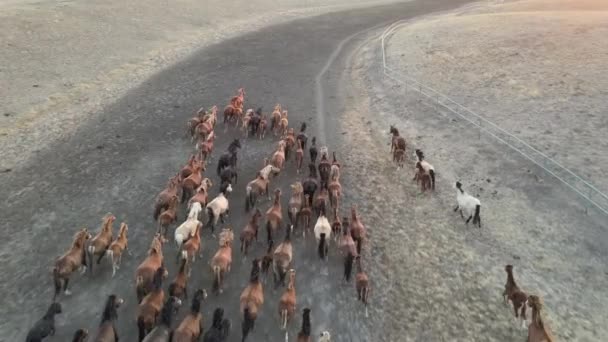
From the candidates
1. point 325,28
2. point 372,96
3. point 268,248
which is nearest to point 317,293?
point 268,248

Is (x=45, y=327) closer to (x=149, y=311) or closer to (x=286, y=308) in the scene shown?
(x=149, y=311)

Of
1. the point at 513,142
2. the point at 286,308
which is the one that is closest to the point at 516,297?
the point at 286,308

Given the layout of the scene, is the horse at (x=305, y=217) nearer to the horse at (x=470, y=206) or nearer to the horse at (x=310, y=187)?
the horse at (x=310, y=187)

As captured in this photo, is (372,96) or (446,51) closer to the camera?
(372,96)

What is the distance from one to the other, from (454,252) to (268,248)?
560cm

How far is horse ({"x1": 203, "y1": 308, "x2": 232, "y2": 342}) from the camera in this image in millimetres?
10367

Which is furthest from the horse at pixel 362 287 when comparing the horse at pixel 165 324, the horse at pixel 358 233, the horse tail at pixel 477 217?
the horse tail at pixel 477 217

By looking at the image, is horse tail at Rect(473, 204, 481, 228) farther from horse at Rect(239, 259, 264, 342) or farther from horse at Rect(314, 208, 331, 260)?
horse at Rect(239, 259, 264, 342)

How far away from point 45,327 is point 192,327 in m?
3.19

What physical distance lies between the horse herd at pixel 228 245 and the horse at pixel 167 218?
0.10 ft

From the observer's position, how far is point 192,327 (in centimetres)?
1049

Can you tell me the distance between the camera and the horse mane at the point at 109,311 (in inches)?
420

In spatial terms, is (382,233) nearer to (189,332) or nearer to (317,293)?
(317,293)

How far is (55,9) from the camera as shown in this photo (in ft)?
122
